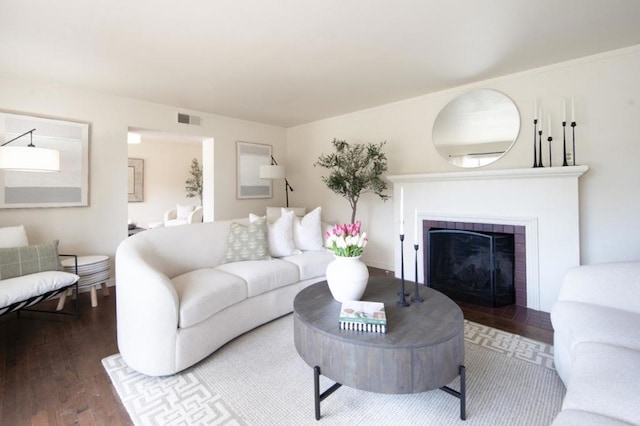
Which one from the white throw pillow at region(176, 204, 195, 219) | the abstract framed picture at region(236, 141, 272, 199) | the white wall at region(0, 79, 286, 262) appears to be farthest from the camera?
the white throw pillow at region(176, 204, 195, 219)

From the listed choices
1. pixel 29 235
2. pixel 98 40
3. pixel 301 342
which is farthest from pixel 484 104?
pixel 29 235

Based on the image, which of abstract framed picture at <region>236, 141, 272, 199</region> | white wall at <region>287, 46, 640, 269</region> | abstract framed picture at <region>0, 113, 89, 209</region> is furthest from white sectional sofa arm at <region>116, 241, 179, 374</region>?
abstract framed picture at <region>236, 141, 272, 199</region>

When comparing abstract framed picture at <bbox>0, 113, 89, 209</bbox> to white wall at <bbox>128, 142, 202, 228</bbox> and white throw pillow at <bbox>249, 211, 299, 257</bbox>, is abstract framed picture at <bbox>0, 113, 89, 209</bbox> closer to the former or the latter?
white throw pillow at <bbox>249, 211, 299, 257</bbox>

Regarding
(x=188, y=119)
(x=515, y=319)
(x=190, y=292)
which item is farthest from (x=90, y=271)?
(x=515, y=319)

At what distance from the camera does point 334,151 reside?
198 inches

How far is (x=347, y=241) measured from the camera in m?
1.97

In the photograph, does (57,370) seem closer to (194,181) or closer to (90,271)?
(90,271)

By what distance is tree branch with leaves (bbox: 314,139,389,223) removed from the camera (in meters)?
4.22

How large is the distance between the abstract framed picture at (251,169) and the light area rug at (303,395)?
3392 mm

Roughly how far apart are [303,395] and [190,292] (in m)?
1.03

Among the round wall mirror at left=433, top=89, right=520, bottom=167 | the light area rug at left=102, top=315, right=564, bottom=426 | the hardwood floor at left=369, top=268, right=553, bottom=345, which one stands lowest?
the light area rug at left=102, top=315, right=564, bottom=426

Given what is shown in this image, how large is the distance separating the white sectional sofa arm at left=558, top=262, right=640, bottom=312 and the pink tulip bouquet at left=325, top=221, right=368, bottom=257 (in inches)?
52.3

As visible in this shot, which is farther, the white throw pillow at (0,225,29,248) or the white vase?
the white throw pillow at (0,225,29,248)

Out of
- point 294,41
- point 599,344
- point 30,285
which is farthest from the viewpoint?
point 294,41
